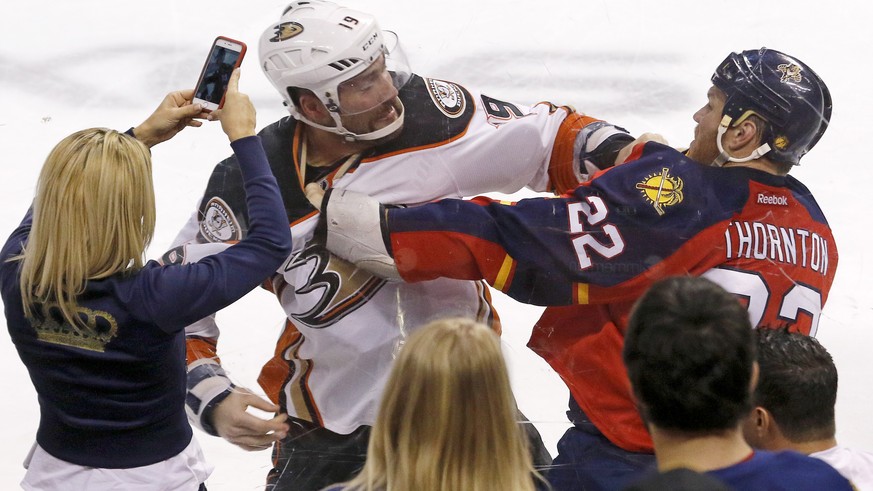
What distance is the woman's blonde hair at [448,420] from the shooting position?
64.7 inches

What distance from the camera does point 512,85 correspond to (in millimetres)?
2508

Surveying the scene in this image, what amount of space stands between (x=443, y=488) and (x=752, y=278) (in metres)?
0.91

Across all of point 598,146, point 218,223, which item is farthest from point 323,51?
point 598,146

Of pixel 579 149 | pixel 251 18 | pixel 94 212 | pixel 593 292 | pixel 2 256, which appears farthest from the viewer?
pixel 251 18

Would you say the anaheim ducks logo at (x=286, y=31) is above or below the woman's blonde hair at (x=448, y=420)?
above

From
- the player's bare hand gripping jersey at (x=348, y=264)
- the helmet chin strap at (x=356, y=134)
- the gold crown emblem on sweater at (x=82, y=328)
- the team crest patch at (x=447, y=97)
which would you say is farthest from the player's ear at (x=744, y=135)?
the gold crown emblem on sweater at (x=82, y=328)

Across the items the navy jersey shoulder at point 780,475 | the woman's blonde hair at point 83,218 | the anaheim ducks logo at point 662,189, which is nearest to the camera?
the navy jersey shoulder at point 780,475

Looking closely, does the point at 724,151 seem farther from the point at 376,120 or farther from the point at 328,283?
the point at 328,283

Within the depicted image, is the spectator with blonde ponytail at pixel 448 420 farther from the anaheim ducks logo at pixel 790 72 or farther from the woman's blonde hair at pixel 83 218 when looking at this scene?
the anaheim ducks logo at pixel 790 72

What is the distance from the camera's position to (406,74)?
233cm

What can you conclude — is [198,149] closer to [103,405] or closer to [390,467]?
[103,405]

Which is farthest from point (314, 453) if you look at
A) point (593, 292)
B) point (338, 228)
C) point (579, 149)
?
point (579, 149)

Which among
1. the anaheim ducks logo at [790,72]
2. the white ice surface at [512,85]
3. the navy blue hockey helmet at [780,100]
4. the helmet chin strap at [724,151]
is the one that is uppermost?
the anaheim ducks logo at [790,72]

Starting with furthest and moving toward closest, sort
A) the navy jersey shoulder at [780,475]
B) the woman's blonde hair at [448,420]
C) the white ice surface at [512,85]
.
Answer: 1. the white ice surface at [512,85]
2. the woman's blonde hair at [448,420]
3. the navy jersey shoulder at [780,475]
